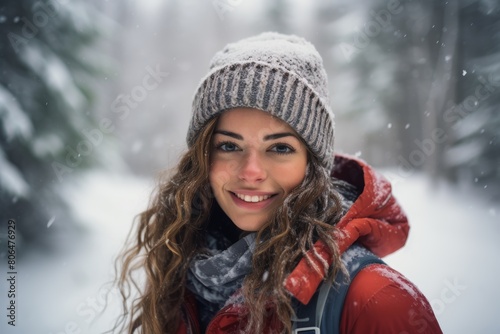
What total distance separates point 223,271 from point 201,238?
396 mm

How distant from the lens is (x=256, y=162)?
181cm

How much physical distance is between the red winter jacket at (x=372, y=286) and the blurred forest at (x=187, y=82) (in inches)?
140

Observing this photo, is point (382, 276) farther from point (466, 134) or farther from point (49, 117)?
point (466, 134)

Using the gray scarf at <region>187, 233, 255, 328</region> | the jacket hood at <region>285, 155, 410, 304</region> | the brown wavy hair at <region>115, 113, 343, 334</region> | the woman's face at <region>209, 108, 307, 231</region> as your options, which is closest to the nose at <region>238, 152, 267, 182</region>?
the woman's face at <region>209, 108, 307, 231</region>

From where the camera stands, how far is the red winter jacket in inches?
56.6

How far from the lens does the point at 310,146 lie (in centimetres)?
186

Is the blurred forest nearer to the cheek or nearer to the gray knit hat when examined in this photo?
the gray knit hat

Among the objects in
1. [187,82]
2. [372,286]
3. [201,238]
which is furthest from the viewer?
Result: [187,82]

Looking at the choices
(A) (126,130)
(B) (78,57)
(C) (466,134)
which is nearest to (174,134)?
(A) (126,130)

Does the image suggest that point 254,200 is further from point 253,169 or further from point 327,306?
point 327,306

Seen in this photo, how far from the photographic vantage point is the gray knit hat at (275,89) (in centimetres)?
178

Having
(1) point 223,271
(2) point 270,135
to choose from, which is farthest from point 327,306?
(2) point 270,135

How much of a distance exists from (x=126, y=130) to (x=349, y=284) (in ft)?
24.1

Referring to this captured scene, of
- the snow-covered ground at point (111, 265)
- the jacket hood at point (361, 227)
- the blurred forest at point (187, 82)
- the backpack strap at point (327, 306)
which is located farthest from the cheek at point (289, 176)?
the blurred forest at point (187, 82)
